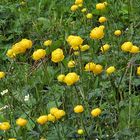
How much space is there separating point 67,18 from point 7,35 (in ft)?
1.60

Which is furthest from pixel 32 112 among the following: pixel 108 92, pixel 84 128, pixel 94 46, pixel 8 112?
pixel 94 46

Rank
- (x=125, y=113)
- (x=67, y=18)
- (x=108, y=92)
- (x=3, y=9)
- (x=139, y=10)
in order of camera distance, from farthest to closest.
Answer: (x=3, y=9) < (x=67, y=18) < (x=139, y=10) < (x=108, y=92) < (x=125, y=113)

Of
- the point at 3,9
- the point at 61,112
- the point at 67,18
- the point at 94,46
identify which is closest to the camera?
the point at 61,112

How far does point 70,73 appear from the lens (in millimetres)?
2207

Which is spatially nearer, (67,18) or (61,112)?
(61,112)

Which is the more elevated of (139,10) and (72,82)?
(72,82)

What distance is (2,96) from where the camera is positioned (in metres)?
3.08

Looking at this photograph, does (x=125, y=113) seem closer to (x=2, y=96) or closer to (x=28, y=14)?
(x=2, y=96)

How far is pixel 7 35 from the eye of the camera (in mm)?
4082

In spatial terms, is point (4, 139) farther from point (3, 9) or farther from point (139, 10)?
point (3, 9)

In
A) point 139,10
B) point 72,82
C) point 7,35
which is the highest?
point 72,82

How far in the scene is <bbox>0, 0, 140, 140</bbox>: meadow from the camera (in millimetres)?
2291

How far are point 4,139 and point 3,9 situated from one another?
195cm

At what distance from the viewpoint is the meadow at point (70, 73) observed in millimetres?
2291
